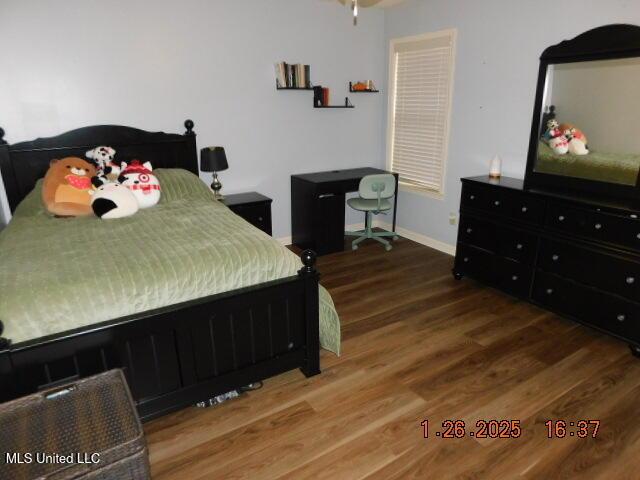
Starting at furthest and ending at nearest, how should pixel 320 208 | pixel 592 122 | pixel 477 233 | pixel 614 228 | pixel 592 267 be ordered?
pixel 320 208
pixel 477 233
pixel 592 122
pixel 592 267
pixel 614 228

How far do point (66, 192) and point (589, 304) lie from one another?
3477 mm

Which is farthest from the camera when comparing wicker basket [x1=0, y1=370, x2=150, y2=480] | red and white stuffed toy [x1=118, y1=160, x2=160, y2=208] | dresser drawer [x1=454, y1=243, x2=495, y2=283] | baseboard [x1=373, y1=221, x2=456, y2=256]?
baseboard [x1=373, y1=221, x2=456, y2=256]

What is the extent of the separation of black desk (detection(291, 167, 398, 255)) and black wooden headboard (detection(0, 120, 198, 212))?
1069 mm

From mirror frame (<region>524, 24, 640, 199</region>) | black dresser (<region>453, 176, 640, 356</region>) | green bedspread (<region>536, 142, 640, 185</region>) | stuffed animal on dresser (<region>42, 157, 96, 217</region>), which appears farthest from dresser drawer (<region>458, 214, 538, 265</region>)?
stuffed animal on dresser (<region>42, 157, 96, 217</region>)

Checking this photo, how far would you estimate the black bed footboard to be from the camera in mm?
1692

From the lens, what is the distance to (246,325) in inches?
82.5

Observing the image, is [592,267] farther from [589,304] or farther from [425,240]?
[425,240]

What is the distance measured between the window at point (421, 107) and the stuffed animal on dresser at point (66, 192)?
311 cm

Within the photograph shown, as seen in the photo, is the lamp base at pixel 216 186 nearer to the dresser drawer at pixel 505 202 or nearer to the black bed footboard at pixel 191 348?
the black bed footboard at pixel 191 348

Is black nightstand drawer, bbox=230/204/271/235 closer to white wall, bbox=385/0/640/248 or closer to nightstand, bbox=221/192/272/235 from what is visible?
nightstand, bbox=221/192/272/235

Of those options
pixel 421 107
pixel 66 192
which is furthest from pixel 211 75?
pixel 421 107

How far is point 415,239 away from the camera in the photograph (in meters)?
4.64

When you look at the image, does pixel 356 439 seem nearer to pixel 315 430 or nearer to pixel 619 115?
pixel 315 430

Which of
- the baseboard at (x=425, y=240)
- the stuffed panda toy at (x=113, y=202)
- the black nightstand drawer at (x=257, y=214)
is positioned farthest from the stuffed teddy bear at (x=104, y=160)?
the baseboard at (x=425, y=240)
